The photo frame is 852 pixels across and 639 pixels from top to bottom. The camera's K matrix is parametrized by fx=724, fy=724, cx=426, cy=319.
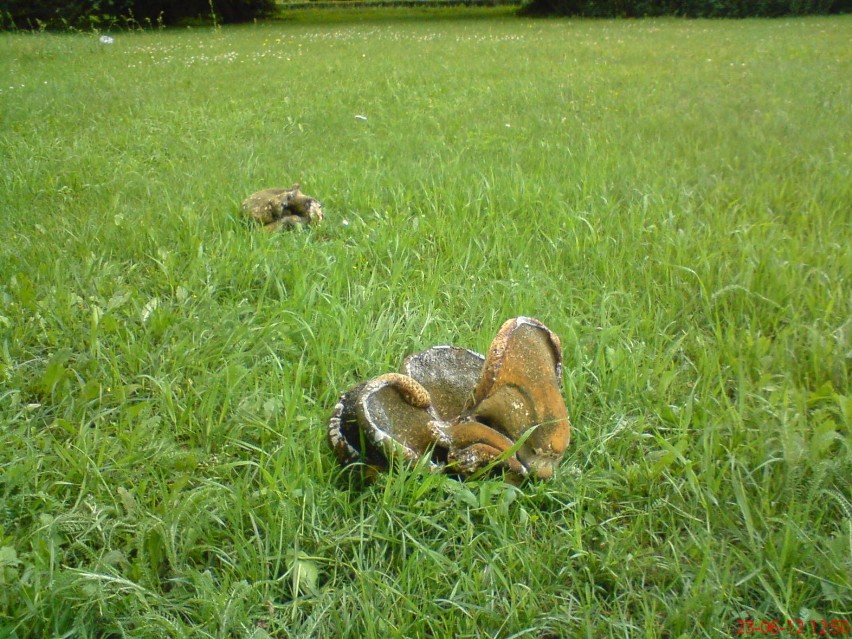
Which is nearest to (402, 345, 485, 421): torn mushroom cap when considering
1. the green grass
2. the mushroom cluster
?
the mushroom cluster

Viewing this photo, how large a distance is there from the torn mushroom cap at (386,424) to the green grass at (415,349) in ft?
0.25

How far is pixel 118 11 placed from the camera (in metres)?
18.5

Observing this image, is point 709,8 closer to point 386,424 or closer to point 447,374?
point 447,374

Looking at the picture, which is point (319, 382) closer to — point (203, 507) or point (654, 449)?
point (203, 507)

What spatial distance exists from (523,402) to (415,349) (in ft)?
2.36

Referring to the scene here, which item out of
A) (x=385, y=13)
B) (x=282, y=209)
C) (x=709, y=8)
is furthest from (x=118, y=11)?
(x=282, y=209)

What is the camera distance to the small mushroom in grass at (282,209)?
384cm

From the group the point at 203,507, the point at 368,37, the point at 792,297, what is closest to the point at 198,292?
the point at 203,507

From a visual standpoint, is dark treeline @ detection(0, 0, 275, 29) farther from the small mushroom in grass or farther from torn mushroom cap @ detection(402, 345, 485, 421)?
torn mushroom cap @ detection(402, 345, 485, 421)

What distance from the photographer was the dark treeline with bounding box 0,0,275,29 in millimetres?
15914

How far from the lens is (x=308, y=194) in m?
4.40
